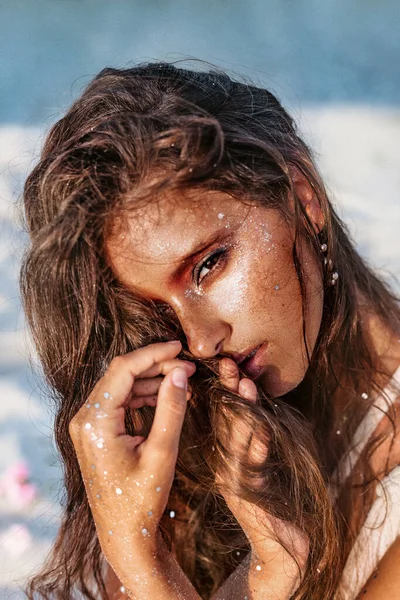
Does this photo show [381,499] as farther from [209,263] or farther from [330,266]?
[209,263]

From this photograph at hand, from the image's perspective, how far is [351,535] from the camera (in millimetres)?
1982

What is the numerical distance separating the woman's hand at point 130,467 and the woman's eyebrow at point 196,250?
180 mm

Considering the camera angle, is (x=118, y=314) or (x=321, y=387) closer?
(x=118, y=314)

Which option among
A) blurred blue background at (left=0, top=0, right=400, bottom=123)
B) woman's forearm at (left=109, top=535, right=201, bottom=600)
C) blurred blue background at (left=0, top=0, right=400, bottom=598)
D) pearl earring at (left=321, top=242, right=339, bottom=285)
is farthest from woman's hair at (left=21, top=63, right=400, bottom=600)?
blurred blue background at (left=0, top=0, right=400, bottom=123)

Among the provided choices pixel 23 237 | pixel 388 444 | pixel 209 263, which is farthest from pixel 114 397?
pixel 388 444

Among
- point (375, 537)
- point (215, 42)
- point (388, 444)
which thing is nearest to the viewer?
point (375, 537)

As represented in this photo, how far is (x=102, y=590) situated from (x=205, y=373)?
2.63 ft

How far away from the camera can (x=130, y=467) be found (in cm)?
154

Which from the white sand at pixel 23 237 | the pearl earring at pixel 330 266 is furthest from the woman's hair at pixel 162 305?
the white sand at pixel 23 237

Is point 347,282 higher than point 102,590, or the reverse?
point 347,282

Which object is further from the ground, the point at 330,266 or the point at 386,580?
the point at 330,266

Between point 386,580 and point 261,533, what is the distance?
351 mm

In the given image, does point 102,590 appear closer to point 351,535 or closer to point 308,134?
point 351,535

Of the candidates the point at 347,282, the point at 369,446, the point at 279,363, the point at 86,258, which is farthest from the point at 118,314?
the point at 369,446
